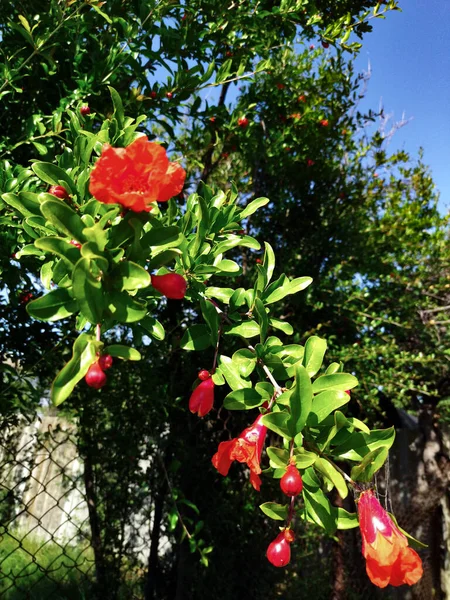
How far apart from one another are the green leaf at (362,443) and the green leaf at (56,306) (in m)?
0.46

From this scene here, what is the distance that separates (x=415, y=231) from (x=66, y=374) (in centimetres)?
345

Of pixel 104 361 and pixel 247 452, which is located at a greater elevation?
pixel 104 361

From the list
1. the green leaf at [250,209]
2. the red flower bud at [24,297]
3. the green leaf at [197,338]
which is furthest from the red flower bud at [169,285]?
the red flower bud at [24,297]

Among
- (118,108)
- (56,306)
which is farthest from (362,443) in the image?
(118,108)

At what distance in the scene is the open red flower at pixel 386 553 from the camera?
63 centimetres

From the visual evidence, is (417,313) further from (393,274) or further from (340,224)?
(340,224)

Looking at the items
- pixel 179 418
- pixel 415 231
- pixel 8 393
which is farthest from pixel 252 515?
pixel 415 231

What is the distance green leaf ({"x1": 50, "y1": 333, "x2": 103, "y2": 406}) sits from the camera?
1.91 ft

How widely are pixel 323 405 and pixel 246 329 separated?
8.9 inches

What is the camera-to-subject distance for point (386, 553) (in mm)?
627

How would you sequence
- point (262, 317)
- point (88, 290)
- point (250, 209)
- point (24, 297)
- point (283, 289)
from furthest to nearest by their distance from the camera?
point (24, 297) < point (250, 209) < point (283, 289) < point (262, 317) < point (88, 290)

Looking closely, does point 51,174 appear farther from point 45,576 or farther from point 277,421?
point 45,576

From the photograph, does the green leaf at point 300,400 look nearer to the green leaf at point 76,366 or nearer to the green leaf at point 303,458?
the green leaf at point 303,458

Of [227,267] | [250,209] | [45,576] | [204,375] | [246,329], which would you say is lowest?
[45,576]
